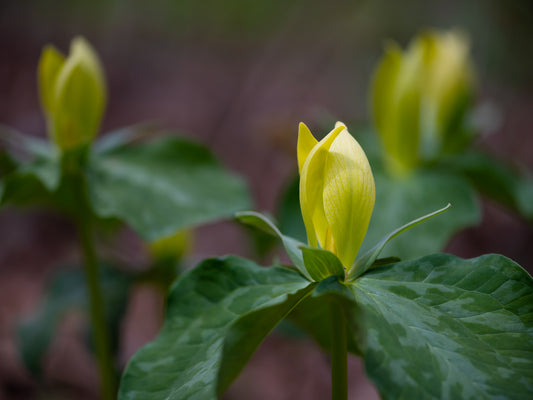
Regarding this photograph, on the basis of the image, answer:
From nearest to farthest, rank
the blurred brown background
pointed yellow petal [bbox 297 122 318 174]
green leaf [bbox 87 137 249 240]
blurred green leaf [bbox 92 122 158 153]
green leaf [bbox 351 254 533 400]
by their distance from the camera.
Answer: green leaf [bbox 351 254 533 400] < pointed yellow petal [bbox 297 122 318 174] < green leaf [bbox 87 137 249 240] < blurred green leaf [bbox 92 122 158 153] < the blurred brown background

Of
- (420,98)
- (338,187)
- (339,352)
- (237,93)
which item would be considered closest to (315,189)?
(338,187)

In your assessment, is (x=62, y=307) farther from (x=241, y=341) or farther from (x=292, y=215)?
(x=241, y=341)

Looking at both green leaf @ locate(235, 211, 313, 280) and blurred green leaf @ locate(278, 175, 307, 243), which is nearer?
green leaf @ locate(235, 211, 313, 280)

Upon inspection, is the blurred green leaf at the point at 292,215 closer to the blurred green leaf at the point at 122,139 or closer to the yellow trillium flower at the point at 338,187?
the blurred green leaf at the point at 122,139

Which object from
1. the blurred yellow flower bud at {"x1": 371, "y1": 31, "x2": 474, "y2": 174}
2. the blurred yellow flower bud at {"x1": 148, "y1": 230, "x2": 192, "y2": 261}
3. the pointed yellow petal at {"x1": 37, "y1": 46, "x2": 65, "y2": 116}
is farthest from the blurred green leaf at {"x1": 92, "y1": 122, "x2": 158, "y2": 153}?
the blurred yellow flower bud at {"x1": 371, "y1": 31, "x2": 474, "y2": 174}

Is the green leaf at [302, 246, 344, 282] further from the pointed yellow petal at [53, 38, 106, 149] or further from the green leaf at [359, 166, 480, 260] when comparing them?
the pointed yellow petal at [53, 38, 106, 149]

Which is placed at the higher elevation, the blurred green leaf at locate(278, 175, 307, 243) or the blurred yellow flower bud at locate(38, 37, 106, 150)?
the blurred yellow flower bud at locate(38, 37, 106, 150)
